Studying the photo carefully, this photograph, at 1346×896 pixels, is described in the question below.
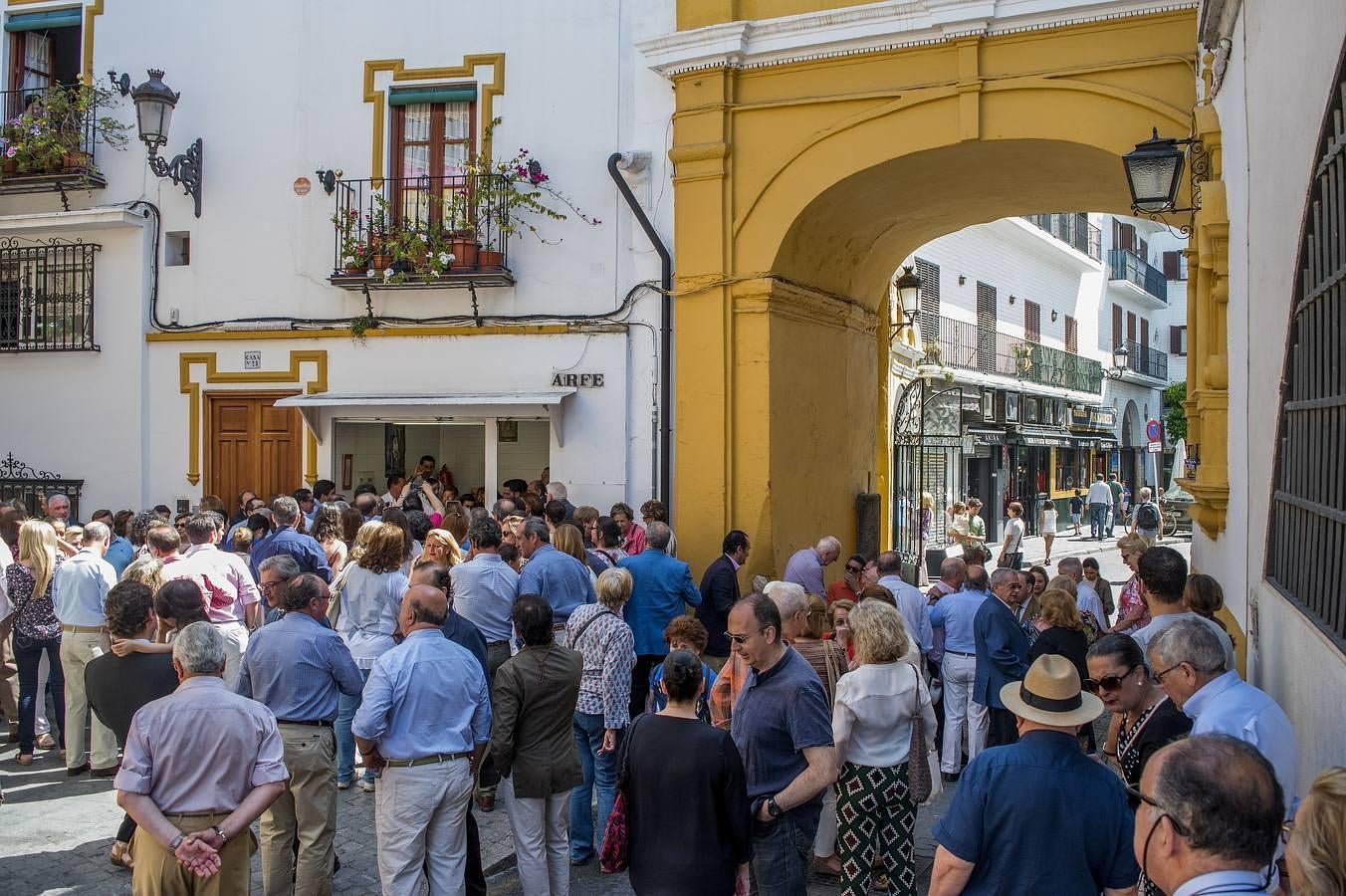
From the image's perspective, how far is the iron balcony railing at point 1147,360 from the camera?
39.0 meters

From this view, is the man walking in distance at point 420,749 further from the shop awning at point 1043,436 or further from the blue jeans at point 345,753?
the shop awning at point 1043,436

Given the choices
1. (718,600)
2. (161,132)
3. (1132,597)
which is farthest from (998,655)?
(161,132)

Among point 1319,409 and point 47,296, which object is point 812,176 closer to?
point 1319,409

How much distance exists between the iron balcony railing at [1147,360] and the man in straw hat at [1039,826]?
3669 centimetres

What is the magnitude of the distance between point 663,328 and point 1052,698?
839 centimetres

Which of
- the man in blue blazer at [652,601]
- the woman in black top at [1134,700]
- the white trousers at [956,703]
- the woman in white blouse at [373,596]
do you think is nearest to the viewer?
the woman in black top at [1134,700]

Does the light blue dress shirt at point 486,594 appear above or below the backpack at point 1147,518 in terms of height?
above

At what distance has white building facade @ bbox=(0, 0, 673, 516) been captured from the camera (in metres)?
11.9

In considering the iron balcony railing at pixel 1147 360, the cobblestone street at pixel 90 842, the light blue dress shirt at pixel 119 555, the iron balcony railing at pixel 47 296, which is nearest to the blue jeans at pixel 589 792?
the cobblestone street at pixel 90 842

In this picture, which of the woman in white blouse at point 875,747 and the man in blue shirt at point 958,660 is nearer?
the woman in white blouse at point 875,747

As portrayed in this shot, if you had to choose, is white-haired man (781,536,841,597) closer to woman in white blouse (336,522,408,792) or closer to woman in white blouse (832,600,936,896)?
woman in white blouse (336,522,408,792)

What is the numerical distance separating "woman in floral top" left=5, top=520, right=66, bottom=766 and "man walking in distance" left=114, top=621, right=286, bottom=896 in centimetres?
442

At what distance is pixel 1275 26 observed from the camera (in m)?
4.87

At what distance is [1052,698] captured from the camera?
358 cm
